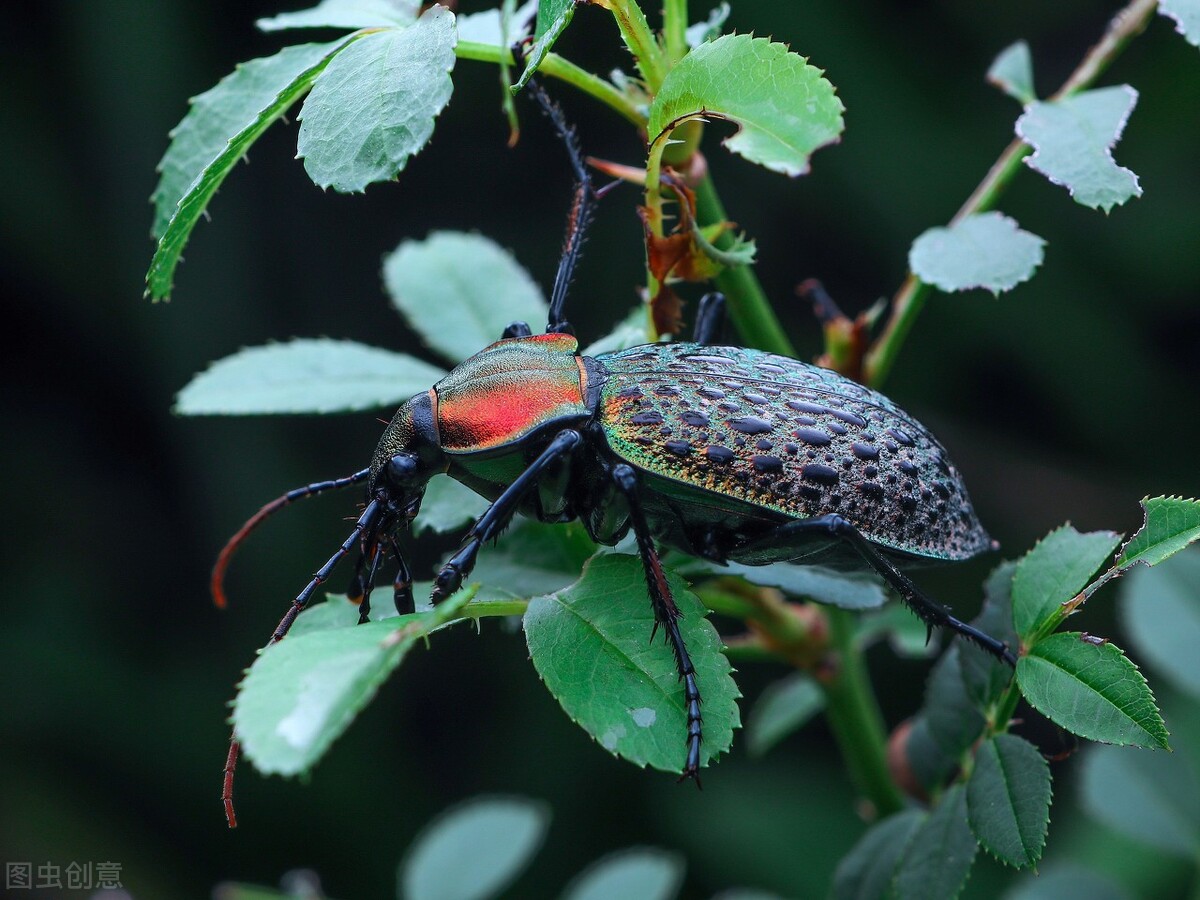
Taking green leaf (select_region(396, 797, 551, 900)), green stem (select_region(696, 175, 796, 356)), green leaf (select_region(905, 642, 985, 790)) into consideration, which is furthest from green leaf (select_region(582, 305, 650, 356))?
green leaf (select_region(396, 797, 551, 900))

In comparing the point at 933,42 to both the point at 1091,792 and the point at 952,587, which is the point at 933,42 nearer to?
the point at 952,587

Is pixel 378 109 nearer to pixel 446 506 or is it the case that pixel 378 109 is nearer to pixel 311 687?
pixel 311 687

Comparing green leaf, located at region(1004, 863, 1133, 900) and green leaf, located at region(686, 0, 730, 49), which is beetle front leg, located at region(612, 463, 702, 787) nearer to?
green leaf, located at region(686, 0, 730, 49)

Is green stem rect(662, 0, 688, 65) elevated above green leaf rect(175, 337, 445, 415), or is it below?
above

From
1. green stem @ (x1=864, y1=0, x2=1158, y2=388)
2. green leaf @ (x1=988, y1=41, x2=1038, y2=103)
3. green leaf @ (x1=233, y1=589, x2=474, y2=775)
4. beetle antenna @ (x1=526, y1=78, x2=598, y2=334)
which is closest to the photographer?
green leaf @ (x1=233, y1=589, x2=474, y2=775)

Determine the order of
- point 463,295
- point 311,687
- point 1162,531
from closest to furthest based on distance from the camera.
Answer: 1. point 311,687
2. point 1162,531
3. point 463,295

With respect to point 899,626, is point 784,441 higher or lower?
higher

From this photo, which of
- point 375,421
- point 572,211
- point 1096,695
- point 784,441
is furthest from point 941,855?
point 375,421
